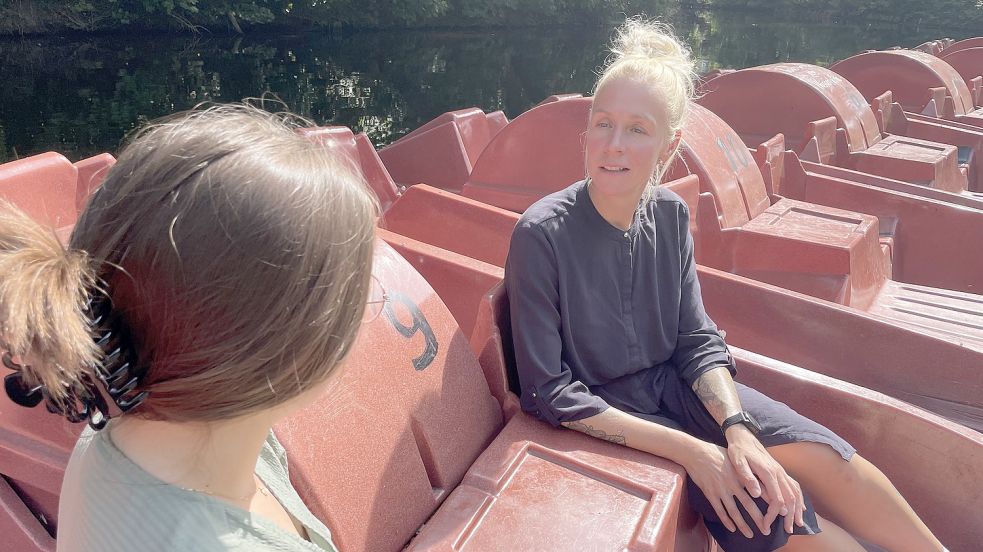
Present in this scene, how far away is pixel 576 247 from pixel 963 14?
35756 millimetres

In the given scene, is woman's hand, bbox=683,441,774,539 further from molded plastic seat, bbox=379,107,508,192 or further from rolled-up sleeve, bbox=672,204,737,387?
molded plastic seat, bbox=379,107,508,192

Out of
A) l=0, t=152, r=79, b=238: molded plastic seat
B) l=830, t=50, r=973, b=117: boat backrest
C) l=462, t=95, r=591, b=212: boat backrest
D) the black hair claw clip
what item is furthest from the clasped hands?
l=830, t=50, r=973, b=117: boat backrest

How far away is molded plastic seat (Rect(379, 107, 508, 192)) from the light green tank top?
3604mm

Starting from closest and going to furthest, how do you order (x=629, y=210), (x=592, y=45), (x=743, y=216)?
(x=629, y=210), (x=743, y=216), (x=592, y=45)

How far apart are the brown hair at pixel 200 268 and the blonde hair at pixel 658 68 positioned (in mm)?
1104

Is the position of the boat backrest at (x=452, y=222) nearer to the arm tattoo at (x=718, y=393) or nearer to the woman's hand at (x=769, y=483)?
the arm tattoo at (x=718, y=393)

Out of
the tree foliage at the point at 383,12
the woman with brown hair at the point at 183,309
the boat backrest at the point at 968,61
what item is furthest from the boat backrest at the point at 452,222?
the tree foliage at the point at 383,12

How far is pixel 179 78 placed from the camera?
13.3 meters

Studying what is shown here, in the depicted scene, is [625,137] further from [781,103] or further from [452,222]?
[781,103]

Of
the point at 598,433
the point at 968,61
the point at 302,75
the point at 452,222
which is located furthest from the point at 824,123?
the point at 302,75

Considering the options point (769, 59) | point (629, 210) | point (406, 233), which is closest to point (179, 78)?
point (406, 233)

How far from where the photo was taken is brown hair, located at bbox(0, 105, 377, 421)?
67 centimetres

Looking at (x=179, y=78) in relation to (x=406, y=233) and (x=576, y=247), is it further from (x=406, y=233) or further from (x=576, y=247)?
(x=576, y=247)

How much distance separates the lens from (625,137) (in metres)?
1.70
